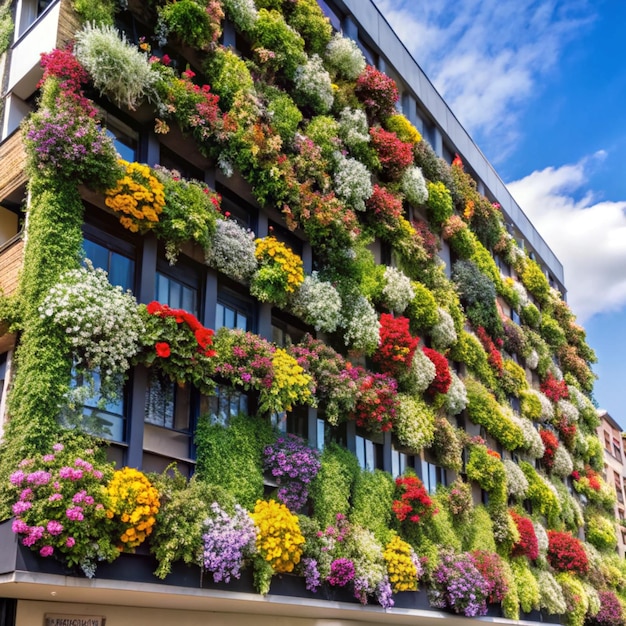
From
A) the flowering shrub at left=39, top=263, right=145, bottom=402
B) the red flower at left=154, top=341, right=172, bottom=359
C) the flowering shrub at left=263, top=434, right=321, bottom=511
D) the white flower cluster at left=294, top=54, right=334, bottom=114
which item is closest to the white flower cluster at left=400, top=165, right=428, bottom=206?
the white flower cluster at left=294, top=54, right=334, bottom=114

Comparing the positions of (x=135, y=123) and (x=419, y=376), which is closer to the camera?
(x=135, y=123)

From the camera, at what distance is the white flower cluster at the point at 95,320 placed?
13.1 meters

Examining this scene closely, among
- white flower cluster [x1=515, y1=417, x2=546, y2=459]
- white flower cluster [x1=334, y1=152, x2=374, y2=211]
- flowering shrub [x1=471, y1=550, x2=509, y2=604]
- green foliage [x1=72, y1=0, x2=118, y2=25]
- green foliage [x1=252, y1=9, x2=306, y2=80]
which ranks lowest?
flowering shrub [x1=471, y1=550, x2=509, y2=604]

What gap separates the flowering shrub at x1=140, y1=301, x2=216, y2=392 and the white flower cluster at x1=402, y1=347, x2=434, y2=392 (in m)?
8.63

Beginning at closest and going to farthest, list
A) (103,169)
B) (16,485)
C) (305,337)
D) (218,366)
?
1. (16,485)
2. (103,169)
3. (218,366)
4. (305,337)

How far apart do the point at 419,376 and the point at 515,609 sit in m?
8.24

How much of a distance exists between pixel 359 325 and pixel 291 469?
197 inches

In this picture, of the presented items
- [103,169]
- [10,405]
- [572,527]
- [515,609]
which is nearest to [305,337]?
[103,169]

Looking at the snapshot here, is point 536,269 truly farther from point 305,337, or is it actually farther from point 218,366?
point 218,366

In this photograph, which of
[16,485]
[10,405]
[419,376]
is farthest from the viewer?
[419,376]

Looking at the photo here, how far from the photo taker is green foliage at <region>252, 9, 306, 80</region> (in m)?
20.1

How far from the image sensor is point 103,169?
14359 millimetres

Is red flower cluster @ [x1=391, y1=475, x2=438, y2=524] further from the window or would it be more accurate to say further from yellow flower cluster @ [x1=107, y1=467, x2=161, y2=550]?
yellow flower cluster @ [x1=107, y1=467, x2=161, y2=550]

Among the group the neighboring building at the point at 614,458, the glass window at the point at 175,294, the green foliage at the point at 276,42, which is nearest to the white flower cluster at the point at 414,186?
the green foliage at the point at 276,42
